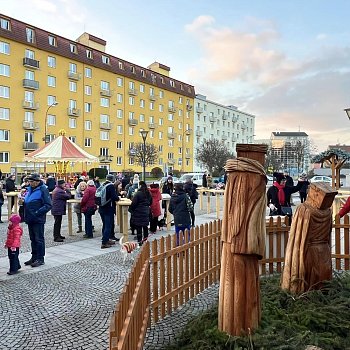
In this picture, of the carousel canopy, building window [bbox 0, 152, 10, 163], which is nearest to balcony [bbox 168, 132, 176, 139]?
building window [bbox 0, 152, 10, 163]

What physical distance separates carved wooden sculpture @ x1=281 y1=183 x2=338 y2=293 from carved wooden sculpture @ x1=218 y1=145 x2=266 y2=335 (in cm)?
134

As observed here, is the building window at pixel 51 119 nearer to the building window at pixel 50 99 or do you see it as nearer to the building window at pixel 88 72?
the building window at pixel 50 99

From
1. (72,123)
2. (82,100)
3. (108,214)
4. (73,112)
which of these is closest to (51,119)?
(72,123)

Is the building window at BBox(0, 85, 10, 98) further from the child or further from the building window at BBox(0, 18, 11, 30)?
the child

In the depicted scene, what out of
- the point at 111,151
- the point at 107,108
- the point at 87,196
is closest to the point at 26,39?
the point at 107,108

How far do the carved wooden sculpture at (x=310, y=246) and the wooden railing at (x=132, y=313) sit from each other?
1.94m

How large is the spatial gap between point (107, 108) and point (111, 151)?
6.49 metres

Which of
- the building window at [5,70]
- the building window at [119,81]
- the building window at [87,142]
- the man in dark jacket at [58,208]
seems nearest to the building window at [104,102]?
the building window at [119,81]

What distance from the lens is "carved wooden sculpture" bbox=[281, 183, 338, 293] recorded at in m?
4.74

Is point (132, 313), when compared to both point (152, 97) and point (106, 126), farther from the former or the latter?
point (152, 97)

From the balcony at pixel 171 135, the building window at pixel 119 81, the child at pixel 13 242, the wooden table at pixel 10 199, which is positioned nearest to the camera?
the child at pixel 13 242

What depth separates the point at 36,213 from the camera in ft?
24.4

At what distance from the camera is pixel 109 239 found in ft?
Result: 32.9

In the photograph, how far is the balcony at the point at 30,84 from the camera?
42144mm
